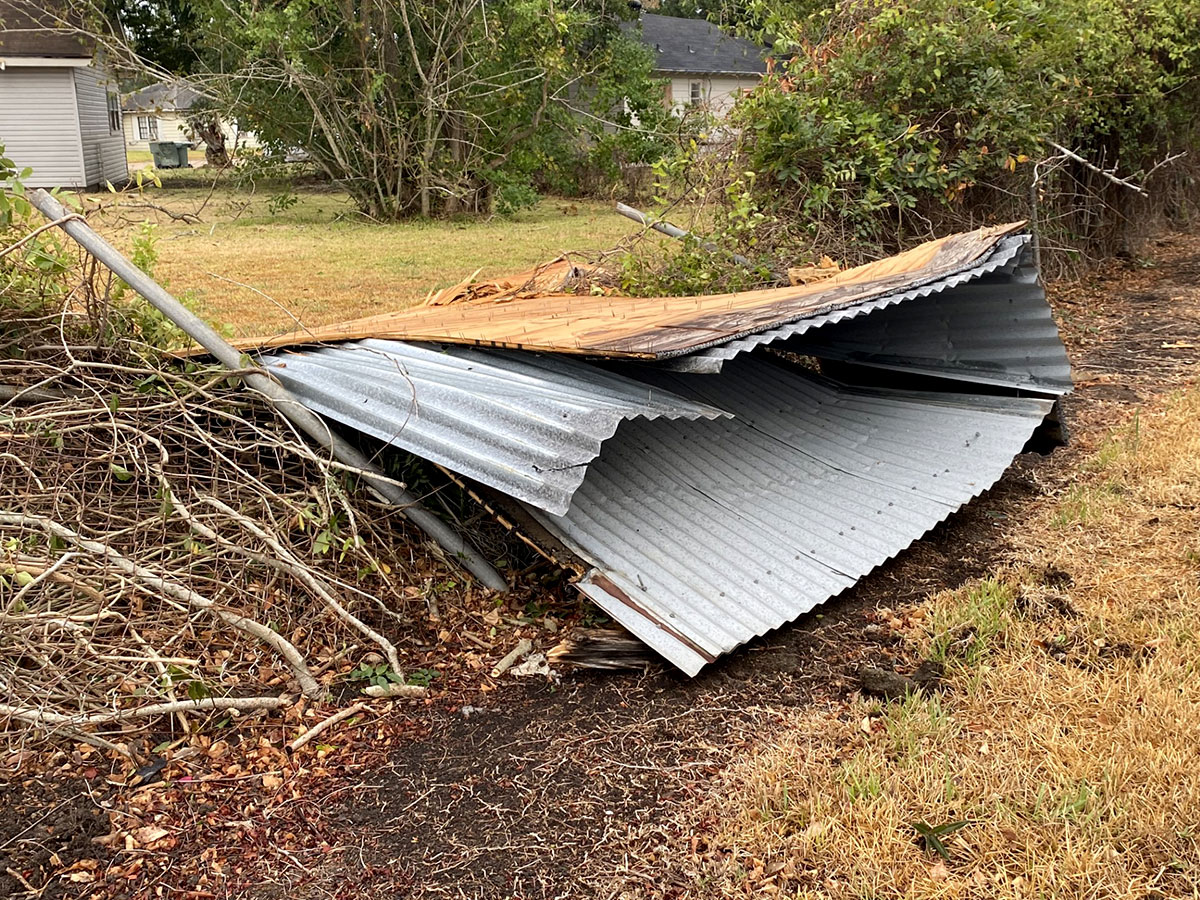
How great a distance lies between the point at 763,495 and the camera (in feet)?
14.9

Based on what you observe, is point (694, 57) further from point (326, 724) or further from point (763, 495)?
point (326, 724)

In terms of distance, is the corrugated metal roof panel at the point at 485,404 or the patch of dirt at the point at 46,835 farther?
the corrugated metal roof panel at the point at 485,404

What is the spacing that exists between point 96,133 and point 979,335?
923 inches

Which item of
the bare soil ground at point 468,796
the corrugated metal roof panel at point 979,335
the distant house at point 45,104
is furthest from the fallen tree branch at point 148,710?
the distant house at point 45,104

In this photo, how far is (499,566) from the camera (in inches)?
165

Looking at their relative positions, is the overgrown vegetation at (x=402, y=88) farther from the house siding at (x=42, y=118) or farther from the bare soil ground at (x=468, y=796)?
the bare soil ground at (x=468, y=796)

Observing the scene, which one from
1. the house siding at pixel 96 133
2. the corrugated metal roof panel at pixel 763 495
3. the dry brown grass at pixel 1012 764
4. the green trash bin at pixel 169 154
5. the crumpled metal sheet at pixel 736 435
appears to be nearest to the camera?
the dry brown grass at pixel 1012 764

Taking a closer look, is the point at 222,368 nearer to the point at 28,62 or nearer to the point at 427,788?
the point at 427,788

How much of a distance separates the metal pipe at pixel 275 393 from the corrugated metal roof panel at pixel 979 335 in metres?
2.61

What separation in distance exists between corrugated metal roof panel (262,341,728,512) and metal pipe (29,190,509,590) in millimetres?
112

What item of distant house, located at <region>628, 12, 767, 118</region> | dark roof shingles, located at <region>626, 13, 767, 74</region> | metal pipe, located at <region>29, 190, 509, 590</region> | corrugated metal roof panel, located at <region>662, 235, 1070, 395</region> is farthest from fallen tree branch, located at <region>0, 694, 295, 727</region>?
dark roof shingles, located at <region>626, 13, 767, 74</region>

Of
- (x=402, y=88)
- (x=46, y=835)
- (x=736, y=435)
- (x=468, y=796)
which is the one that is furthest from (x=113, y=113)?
(x=468, y=796)

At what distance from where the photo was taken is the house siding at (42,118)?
70.1 ft

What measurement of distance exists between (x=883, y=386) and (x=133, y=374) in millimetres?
4210
